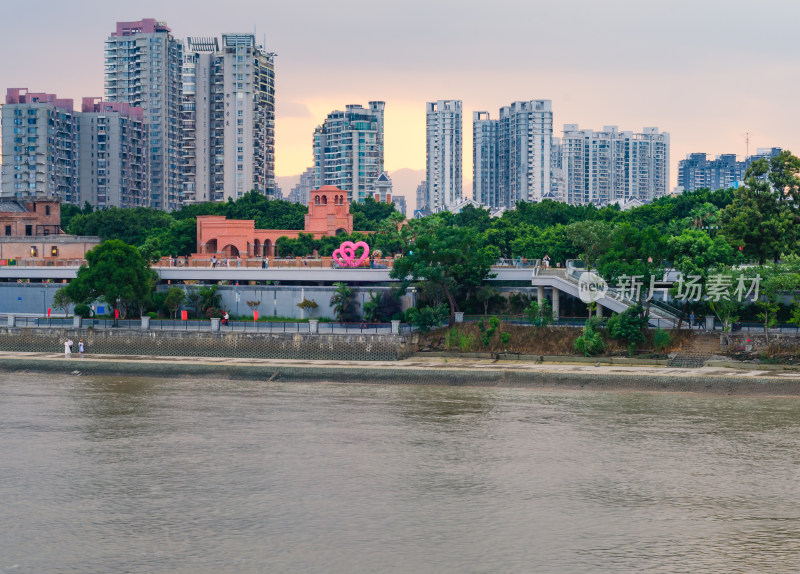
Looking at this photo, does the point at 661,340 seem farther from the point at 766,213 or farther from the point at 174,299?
the point at 174,299

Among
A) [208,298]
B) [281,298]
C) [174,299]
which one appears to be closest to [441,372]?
A: [281,298]

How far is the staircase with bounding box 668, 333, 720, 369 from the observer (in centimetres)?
6438

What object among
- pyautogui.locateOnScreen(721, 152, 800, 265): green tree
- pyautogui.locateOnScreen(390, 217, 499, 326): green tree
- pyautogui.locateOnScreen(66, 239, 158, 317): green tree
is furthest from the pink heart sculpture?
pyautogui.locateOnScreen(721, 152, 800, 265): green tree

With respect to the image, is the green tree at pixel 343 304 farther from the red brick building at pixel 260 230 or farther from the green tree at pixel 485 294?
the red brick building at pixel 260 230

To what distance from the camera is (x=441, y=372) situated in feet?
208

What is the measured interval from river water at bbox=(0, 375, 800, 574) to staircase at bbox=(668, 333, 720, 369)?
7205 millimetres

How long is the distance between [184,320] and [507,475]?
40746mm

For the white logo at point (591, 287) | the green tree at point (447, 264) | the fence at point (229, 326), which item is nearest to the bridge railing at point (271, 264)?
the green tree at point (447, 264)

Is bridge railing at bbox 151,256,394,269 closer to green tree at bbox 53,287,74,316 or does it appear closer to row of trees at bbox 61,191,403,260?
green tree at bbox 53,287,74,316

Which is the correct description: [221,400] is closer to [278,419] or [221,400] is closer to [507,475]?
[278,419]

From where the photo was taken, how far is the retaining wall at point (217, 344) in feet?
231

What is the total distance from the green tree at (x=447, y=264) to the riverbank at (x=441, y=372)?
7835 millimetres

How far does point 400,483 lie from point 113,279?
44.5 meters

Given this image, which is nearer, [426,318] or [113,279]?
[426,318]
